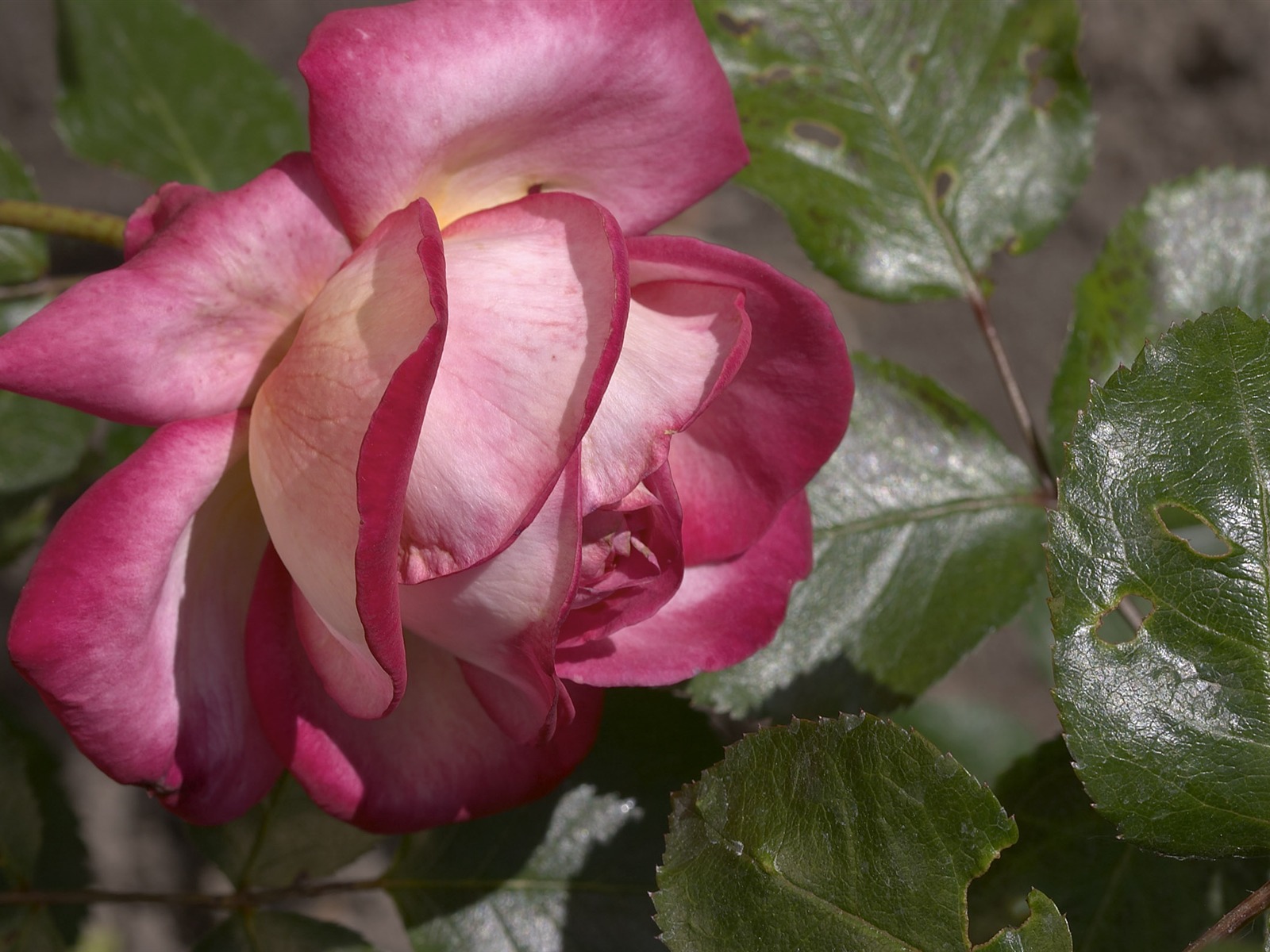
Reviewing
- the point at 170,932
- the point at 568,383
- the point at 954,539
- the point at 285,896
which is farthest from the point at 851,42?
the point at 170,932

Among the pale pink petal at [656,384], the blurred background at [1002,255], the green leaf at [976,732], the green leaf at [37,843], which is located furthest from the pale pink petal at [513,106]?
the blurred background at [1002,255]

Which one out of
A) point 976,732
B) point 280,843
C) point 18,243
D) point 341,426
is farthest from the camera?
point 976,732

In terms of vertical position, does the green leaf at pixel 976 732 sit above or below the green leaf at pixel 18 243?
below

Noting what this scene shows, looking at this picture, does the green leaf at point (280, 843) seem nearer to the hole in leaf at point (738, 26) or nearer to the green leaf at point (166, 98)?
the green leaf at point (166, 98)

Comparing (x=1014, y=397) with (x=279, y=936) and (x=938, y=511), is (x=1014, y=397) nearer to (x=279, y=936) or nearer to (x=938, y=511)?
(x=938, y=511)

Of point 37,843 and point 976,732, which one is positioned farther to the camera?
point 976,732

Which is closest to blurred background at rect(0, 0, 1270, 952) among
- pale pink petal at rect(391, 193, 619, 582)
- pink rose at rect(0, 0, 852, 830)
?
pink rose at rect(0, 0, 852, 830)

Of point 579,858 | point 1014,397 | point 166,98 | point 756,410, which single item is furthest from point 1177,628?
point 166,98
